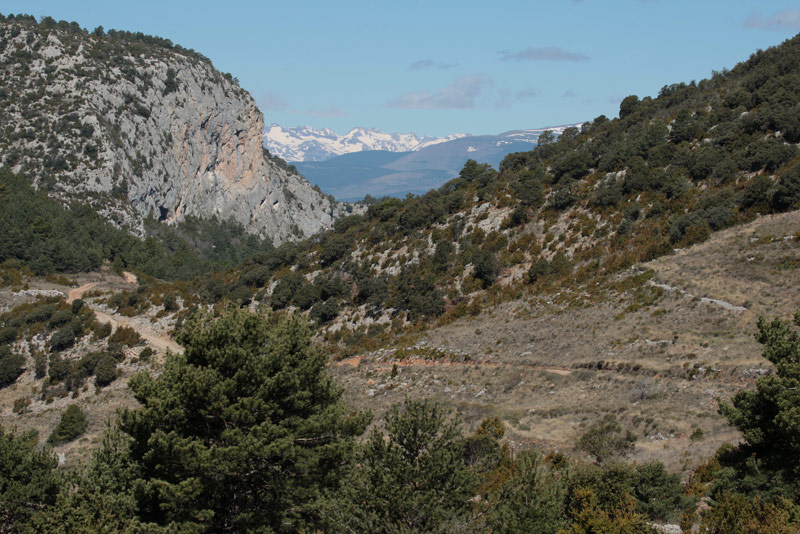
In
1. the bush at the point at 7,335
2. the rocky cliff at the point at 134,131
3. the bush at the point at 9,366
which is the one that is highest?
the rocky cliff at the point at 134,131

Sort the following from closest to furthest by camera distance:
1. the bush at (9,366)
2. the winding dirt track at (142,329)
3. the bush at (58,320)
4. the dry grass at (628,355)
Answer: the dry grass at (628,355), the bush at (9,366), the winding dirt track at (142,329), the bush at (58,320)

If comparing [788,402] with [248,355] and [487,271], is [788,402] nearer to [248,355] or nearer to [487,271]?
[248,355]

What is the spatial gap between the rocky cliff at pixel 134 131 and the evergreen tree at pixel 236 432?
112m

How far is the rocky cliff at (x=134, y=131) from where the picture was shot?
4592 inches

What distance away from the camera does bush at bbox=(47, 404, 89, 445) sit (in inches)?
1224

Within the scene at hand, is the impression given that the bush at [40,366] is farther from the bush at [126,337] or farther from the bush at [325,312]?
the bush at [325,312]

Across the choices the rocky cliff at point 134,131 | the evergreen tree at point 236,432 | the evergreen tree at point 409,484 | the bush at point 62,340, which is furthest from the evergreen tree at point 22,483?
the rocky cliff at point 134,131

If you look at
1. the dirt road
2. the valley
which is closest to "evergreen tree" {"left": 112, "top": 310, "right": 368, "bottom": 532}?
the valley

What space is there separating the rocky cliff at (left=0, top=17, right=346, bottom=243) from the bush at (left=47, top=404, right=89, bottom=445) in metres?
91.1

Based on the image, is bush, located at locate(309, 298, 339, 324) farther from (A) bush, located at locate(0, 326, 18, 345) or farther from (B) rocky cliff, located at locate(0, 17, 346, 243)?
(B) rocky cliff, located at locate(0, 17, 346, 243)

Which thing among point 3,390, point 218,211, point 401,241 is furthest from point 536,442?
point 218,211

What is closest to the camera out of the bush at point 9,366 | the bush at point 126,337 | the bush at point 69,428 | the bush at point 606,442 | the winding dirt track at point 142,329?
the bush at point 606,442

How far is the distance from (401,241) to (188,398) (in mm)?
Answer: 44858

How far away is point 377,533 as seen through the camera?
1053cm
